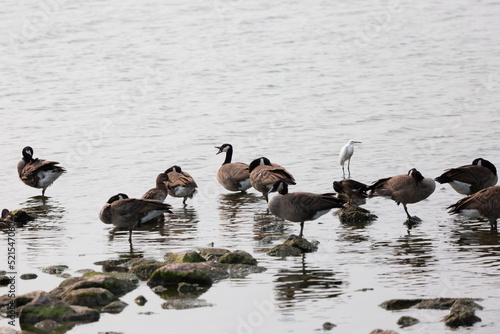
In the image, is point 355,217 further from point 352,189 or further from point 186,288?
point 186,288

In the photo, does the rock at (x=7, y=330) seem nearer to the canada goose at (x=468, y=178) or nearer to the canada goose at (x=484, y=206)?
the canada goose at (x=484, y=206)

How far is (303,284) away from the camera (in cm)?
1334

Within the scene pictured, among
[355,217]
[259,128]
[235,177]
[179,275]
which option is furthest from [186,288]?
[259,128]

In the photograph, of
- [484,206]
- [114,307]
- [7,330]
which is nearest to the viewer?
[7,330]

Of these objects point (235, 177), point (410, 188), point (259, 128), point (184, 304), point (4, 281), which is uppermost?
point (259, 128)

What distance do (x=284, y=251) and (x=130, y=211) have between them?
3.53 meters

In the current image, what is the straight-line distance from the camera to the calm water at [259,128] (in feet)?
42.8

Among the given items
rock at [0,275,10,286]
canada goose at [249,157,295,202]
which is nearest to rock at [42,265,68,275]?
rock at [0,275,10,286]

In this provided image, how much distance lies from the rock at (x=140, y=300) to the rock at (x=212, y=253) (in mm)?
2334

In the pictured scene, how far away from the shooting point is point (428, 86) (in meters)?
36.4

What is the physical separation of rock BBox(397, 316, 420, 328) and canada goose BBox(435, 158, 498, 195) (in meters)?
8.39

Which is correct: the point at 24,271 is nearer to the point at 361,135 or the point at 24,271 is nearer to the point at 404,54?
the point at 361,135

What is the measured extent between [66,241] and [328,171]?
9709mm

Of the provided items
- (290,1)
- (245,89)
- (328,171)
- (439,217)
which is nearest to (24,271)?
(439,217)
